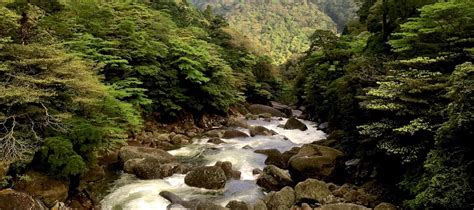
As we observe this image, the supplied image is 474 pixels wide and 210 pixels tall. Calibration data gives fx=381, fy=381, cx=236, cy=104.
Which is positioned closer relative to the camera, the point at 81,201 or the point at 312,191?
the point at 81,201

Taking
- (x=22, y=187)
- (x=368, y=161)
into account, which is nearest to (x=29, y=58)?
(x=22, y=187)

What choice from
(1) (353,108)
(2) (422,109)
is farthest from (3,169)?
(1) (353,108)

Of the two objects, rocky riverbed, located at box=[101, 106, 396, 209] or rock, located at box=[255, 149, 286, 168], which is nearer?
rocky riverbed, located at box=[101, 106, 396, 209]

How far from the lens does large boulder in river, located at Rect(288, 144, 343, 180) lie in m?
16.9

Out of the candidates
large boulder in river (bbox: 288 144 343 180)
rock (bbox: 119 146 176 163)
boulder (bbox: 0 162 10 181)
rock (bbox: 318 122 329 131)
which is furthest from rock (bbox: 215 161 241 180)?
rock (bbox: 318 122 329 131)

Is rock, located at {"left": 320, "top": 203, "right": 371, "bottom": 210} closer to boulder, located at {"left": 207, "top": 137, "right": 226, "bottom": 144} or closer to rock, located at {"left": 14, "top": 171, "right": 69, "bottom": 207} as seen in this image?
rock, located at {"left": 14, "top": 171, "right": 69, "bottom": 207}

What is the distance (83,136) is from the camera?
43.7 ft

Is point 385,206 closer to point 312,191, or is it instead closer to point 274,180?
point 312,191

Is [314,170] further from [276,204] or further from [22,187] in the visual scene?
[22,187]

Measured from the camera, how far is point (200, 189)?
53.1ft

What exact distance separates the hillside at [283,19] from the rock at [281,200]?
81.5 m

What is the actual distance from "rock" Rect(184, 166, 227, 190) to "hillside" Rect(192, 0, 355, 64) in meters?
79.5

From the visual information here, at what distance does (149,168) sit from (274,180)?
571 centimetres

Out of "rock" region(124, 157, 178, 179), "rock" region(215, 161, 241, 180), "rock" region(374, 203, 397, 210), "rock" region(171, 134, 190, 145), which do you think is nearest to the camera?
"rock" region(374, 203, 397, 210)
